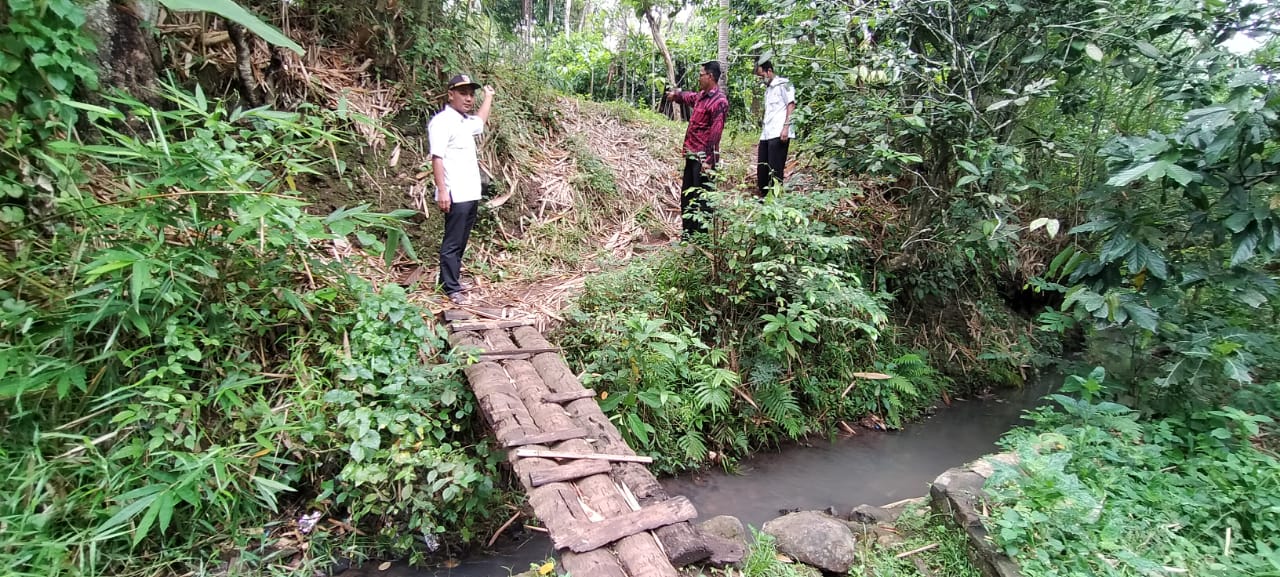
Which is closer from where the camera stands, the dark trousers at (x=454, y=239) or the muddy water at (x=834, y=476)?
the muddy water at (x=834, y=476)

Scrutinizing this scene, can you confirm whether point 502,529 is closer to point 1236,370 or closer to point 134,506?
point 134,506

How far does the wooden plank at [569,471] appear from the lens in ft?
8.77

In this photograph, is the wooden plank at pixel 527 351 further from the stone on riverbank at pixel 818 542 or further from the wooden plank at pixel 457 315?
the stone on riverbank at pixel 818 542

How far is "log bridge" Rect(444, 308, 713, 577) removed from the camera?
7.62 ft

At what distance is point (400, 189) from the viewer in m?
5.24

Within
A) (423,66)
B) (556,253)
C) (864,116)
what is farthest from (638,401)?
(423,66)

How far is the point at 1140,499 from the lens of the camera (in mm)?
2916

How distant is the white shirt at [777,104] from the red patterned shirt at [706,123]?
0.51m

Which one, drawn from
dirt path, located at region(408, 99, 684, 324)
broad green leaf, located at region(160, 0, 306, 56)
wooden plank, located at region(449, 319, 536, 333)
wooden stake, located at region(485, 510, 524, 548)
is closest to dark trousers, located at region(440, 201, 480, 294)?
dirt path, located at region(408, 99, 684, 324)

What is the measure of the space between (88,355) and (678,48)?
35.2 feet

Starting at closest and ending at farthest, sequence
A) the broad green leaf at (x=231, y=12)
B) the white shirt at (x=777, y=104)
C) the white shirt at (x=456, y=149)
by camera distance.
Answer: the broad green leaf at (x=231, y=12)
the white shirt at (x=456, y=149)
the white shirt at (x=777, y=104)

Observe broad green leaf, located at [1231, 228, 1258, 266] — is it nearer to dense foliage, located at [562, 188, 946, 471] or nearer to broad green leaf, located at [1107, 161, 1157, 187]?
broad green leaf, located at [1107, 161, 1157, 187]

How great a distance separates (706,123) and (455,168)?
2399 mm

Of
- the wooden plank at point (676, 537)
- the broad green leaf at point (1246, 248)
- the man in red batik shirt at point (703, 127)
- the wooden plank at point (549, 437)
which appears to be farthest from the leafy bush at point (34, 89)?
the broad green leaf at point (1246, 248)
